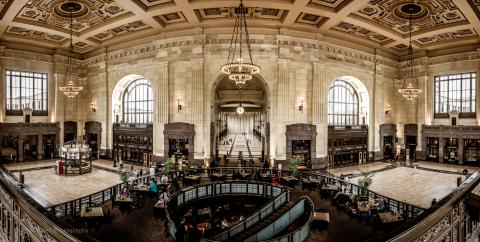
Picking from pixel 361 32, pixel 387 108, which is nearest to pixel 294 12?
pixel 361 32

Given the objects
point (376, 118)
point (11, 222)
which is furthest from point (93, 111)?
point (376, 118)

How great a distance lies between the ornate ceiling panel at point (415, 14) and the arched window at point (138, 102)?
13993 mm

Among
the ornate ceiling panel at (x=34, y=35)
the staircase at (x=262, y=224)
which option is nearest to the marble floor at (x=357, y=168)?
the staircase at (x=262, y=224)

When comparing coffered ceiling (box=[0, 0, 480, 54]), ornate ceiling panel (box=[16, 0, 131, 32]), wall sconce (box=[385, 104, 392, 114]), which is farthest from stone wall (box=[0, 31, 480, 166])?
ornate ceiling panel (box=[16, 0, 131, 32])

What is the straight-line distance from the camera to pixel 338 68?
53.7 feet

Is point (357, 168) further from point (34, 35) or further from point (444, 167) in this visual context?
point (34, 35)

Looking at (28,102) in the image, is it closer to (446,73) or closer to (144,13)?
(144,13)

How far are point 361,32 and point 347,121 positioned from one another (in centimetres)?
631

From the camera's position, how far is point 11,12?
40.6 ft

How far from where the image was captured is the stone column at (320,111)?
15.3 metres

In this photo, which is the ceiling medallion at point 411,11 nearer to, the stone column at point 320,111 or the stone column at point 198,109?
the stone column at point 320,111

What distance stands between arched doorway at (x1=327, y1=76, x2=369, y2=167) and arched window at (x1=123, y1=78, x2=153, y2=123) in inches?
489

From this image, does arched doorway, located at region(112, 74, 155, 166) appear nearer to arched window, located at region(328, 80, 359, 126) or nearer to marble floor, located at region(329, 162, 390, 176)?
marble floor, located at region(329, 162, 390, 176)

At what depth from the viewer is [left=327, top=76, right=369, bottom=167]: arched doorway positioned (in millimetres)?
16875
